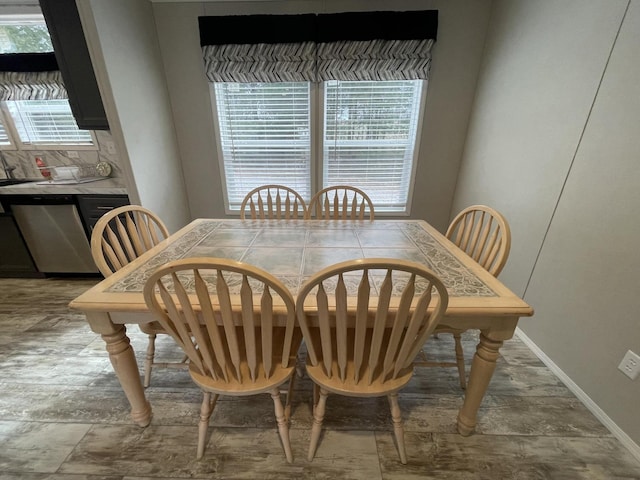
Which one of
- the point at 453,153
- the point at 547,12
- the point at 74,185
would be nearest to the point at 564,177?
the point at 547,12

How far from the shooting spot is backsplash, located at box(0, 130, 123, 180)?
2455mm

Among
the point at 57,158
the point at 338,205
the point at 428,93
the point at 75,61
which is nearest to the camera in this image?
the point at 75,61

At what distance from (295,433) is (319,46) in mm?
2815

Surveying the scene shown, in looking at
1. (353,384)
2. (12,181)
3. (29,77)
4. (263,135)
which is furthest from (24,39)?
(353,384)

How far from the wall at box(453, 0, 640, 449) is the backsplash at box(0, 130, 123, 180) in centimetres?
347

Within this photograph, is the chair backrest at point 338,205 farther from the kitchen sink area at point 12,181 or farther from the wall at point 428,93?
the kitchen sink area at point 12,181

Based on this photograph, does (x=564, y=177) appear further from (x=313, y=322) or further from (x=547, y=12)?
(x=313, y=322)

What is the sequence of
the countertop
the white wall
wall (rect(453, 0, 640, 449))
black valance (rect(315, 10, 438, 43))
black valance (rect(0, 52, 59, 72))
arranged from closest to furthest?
1. wall (rect(453, 0, 640, 449))
2. the white wall
3. the countertop
4. black valance (rect(315, 10, 438, 43))
5. black valance (rect(0, 52, 59, 72))

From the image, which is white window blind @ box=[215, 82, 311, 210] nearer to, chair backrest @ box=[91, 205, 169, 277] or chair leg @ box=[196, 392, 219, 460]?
chair backrest @ box=[91, 205, 169, 277]

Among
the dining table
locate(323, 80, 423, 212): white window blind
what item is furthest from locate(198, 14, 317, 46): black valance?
the dining table

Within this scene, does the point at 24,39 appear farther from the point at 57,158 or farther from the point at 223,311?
the point at 223,311

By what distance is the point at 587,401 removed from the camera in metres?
1.27

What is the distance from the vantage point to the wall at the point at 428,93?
2129 millimetres

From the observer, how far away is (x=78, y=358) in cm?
156
